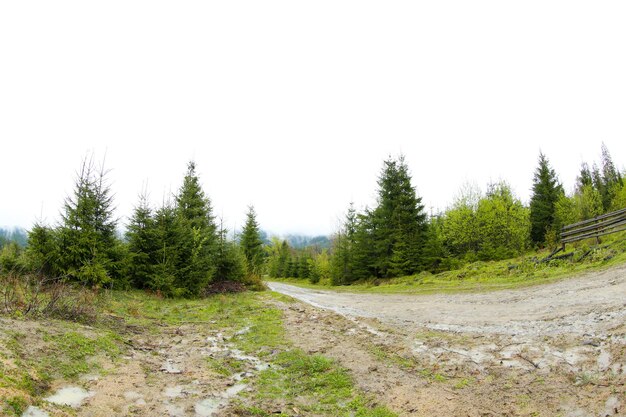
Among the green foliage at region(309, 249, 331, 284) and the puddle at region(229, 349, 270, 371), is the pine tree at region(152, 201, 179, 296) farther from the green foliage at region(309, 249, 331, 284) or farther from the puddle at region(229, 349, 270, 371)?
the green foliage at region(309, 249, 331, 284)

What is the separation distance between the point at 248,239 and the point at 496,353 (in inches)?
1559

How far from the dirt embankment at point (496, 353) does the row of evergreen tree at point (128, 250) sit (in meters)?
8.85

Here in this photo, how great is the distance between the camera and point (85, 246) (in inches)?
583

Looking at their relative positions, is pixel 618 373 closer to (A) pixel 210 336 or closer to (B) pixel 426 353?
(B) pixel 426 353

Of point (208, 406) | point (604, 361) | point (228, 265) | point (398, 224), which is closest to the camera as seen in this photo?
point (208, 406)

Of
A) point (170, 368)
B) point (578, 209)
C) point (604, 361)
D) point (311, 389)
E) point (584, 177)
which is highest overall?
point (584, 177)

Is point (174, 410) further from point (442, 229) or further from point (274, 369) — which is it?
point (442, 229)

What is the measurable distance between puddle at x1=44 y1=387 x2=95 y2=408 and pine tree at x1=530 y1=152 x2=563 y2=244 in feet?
146

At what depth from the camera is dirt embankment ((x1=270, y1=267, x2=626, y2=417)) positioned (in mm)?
4514

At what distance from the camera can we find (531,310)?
29.9 ft

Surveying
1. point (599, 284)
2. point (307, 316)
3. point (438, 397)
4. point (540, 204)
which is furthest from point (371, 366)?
point (540, 204)

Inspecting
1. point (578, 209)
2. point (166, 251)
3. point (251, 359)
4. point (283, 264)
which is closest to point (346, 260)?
point (166, 251)

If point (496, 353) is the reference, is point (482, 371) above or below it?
below

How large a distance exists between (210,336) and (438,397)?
20.7 ft
